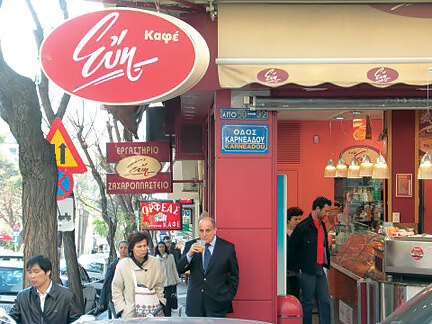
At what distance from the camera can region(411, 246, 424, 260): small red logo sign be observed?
7895mm

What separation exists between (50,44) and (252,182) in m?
2.98

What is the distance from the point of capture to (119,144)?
13.6 metres

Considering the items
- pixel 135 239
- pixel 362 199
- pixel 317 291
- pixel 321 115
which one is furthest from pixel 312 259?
pixel 362 199


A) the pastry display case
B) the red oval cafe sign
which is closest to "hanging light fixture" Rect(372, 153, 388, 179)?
the pastry display case

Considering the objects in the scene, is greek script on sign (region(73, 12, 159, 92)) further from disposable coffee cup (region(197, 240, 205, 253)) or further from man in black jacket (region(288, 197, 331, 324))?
man in black jacket (region(288, 197, 331, 324))

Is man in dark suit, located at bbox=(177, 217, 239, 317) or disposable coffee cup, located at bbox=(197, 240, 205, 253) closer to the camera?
disposable coffee cup, located at bbox=(197, 240, 205, 253)

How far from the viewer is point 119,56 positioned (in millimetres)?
6051

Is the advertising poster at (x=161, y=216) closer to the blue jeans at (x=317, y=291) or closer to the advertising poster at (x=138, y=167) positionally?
the advertising poster at (x=138, y=167)

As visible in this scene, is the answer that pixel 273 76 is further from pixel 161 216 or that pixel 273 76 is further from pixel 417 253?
pixel 161 216

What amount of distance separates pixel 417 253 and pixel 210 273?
2.57 metres

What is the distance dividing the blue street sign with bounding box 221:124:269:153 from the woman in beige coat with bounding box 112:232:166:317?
4.88 feet

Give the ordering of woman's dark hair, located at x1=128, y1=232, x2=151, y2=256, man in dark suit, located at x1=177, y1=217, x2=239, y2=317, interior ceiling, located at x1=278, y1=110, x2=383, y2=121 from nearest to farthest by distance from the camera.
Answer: man in dark suit, located at x1=177, y1=217, x2=239, y2=317 → woman's dark hair, located at x1=128, y1=232, x2=151, y2=256 → interior ceiling, located at x1=278, y1=110, x2=383, y2=121

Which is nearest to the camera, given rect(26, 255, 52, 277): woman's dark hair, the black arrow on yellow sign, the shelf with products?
rect(26, 255, 52, 277): woman's dark hair

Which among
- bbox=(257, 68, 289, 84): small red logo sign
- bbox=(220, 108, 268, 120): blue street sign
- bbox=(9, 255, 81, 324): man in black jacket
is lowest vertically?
bbox=(9, 255, 81, 324): man in black jacket
